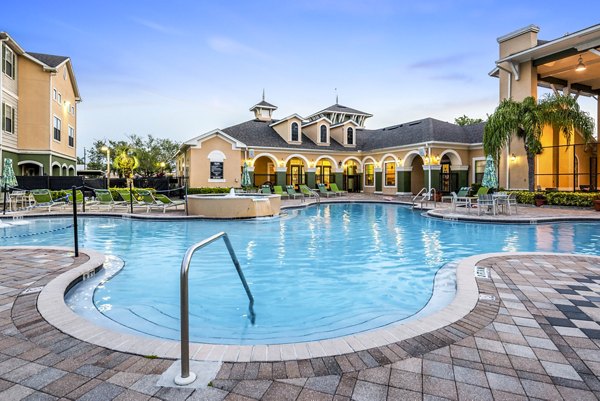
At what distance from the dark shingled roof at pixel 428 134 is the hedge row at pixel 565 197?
325 inches

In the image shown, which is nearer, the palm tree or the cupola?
the palm tree

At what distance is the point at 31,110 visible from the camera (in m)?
22.6

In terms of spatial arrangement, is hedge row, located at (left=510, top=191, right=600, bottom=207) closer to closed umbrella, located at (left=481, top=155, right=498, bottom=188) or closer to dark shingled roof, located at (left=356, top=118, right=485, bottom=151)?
closed umbrella, located at (left=481, top=155, right=498, bottom=188)

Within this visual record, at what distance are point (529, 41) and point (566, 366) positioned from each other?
75.3 feet

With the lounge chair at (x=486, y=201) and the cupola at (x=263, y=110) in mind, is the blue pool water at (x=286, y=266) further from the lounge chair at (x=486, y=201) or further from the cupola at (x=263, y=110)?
the cupola at (x=263, y=110)

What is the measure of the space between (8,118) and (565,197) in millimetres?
30543

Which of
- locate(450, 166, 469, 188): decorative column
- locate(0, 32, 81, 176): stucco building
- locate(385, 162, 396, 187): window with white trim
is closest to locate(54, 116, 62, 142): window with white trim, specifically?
locate(0, 32, 81, 176): stucco building

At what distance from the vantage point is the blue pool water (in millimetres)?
4746

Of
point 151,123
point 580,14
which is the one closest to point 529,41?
point 580,14

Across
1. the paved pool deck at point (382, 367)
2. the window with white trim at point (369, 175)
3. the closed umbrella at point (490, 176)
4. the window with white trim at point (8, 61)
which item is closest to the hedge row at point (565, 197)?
the closed umbrella at point (490, 176)

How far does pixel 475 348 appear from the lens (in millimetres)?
3062

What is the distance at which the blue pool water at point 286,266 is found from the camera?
4.75 metres

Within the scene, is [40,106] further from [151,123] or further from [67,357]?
[151,123]

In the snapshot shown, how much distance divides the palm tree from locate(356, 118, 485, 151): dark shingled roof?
Result: 254 inches
